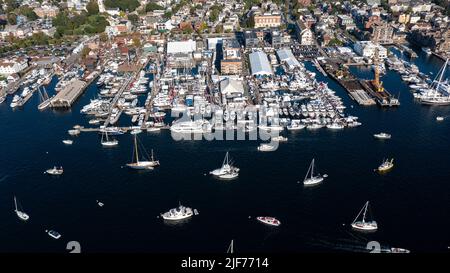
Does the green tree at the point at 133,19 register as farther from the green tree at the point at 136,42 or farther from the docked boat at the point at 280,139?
the docked boat at the point at 280,139

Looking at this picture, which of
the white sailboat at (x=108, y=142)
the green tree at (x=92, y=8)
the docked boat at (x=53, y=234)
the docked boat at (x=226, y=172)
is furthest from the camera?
the green tree at (x=92, y=8)

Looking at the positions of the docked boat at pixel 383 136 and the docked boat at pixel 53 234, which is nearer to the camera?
the docked boat at pixel 53 234

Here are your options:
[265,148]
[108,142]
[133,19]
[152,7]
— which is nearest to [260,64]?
[265,148]

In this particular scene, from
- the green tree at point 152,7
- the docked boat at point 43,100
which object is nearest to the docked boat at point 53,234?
the docked boat at point 43,100

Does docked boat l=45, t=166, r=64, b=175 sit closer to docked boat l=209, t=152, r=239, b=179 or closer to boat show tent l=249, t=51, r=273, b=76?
docked boat l=209, t=152, r=239, b=179

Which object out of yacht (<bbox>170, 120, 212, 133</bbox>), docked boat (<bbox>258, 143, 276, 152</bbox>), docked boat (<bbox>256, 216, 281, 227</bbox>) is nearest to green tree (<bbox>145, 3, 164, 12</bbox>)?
yacht (<bbox>170, 120, 212, 133</bbox>)
